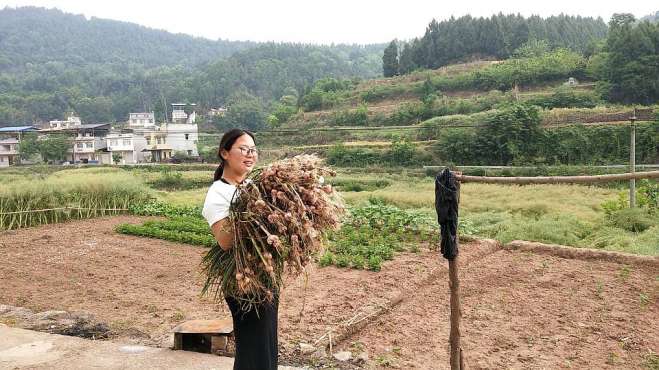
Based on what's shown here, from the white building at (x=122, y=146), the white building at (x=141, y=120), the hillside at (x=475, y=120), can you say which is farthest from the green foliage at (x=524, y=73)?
the white building at (x=141, y=120)

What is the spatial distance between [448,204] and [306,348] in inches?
71.5

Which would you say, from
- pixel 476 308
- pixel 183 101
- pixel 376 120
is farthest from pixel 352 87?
pixel 476 308

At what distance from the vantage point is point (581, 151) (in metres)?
28.6

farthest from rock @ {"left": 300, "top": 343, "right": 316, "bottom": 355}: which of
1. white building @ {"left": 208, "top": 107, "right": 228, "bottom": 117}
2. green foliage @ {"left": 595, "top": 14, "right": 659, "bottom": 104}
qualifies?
white building @ {"left": 208, "top": 107, "right": 228, "bottom": 117}

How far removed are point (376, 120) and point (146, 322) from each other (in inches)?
1674

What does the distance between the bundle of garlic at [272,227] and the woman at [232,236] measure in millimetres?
51

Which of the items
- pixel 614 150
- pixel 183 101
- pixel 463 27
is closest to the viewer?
pixel 614 150

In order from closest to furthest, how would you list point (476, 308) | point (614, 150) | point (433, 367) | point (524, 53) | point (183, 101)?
point (433, 367)
point (476, 308)
point (614, 150)
point (524, 53)
point (183, 101)

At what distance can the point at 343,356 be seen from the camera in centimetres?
417

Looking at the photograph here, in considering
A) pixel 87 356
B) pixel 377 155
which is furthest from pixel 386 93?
pixel 87 356

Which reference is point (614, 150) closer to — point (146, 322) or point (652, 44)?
point (652, 44)

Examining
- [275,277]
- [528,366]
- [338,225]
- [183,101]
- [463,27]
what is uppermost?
[463,27]

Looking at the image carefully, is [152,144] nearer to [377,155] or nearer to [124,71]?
[377,155]

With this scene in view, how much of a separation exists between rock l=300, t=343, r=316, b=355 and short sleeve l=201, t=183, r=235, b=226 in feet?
6.82
